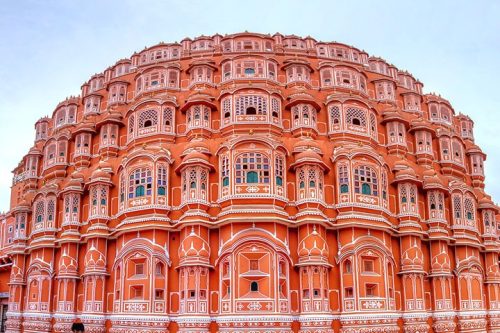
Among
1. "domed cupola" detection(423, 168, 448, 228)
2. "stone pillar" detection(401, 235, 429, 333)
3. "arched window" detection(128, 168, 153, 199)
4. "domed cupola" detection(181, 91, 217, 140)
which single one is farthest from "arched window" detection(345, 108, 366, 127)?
"arched window" detection(128, 168, 153, 199)

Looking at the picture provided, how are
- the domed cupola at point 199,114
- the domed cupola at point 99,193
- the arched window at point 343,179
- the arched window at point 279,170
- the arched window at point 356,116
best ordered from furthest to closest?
the arched window at point 356,116, the domed cupola at point 199,114, the domed cupola at point 99,193, the arched window at point 343,179, the arched window at point 279,170

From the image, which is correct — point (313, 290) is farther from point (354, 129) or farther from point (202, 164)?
point (354, 129)

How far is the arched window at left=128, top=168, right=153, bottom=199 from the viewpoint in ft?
101

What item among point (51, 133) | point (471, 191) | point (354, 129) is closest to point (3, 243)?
point (51, 133)

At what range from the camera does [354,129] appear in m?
34.0

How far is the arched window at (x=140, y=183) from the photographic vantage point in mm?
30703

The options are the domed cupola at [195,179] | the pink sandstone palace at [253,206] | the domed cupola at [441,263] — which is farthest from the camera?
the domed cupola at [441,263]

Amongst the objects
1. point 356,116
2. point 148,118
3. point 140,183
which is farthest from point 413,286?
point 148,118

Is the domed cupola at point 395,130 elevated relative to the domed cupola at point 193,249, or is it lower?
elevated

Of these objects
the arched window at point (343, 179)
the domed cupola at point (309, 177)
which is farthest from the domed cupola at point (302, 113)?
the arched window at point (343, 179)

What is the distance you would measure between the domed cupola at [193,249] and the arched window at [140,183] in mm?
3766

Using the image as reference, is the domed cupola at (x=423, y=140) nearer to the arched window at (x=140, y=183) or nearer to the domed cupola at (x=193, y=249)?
the domed cupola at (x=193, y=249)

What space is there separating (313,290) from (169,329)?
7.93m

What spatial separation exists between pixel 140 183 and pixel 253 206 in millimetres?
7061
